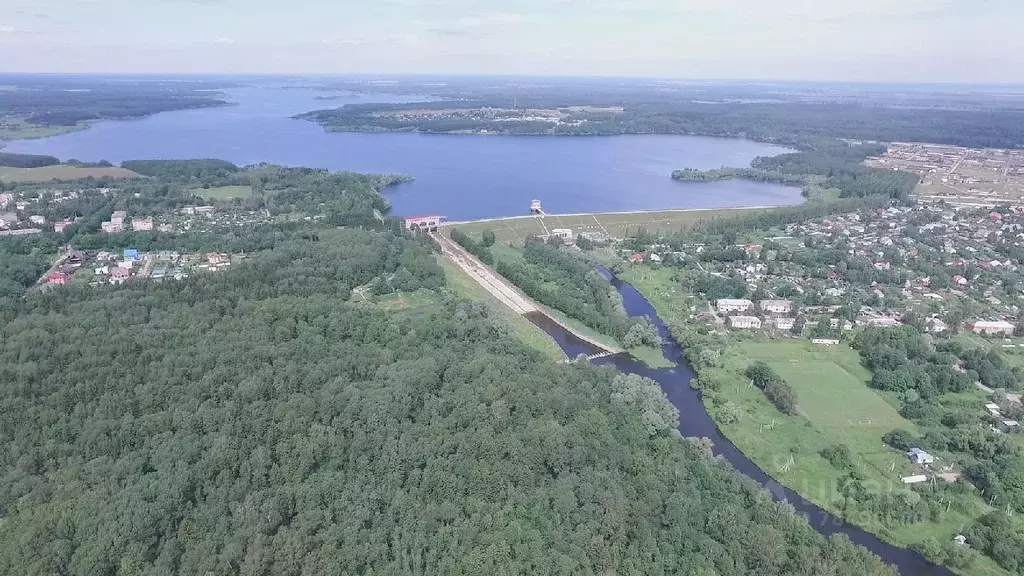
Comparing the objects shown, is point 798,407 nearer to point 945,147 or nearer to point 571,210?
point 571,210

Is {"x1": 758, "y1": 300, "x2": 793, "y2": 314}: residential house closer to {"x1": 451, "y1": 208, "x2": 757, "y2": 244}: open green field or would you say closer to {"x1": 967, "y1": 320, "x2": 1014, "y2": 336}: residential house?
{"x1": 967, "y1": 320, "x2": 1014, "y2": 336}: residential house

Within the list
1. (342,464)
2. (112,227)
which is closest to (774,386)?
(342,464)

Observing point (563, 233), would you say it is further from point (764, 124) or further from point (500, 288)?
point (764, 124)

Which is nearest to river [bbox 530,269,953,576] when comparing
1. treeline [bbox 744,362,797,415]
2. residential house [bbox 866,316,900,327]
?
treeline [bbox 744,362,797,415]

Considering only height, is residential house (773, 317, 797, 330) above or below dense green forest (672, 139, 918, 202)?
below

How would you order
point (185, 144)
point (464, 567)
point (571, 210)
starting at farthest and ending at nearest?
Answer: point (185, 144)
point (571, 210)
point (464, 567)

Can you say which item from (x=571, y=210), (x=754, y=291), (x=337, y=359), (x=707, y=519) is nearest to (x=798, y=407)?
(x=707, y=519)
